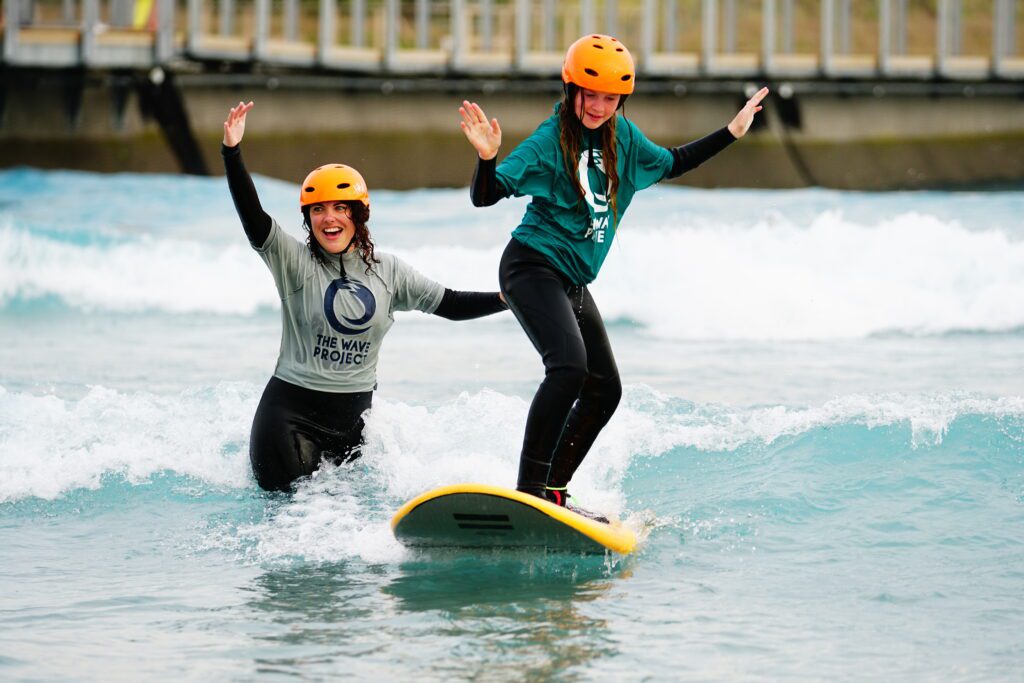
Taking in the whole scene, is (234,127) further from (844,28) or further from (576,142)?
(844,28)

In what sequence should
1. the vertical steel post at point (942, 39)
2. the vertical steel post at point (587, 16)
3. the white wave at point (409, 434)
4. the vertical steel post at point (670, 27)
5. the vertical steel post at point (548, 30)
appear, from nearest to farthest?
the white wave at point (409, 434)
the vertical steel post at point (587, 16)
the vertical steel post at point (548, 30)
the vertical steel post at point (670, 27)
the vertical steel post at point (942, 39)

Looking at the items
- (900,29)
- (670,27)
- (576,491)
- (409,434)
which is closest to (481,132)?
(576,491)

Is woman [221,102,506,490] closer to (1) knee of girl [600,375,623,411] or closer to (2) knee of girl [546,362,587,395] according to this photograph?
(1) knee of girl [600,375,623,411]

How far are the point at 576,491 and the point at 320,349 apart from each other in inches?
52.6

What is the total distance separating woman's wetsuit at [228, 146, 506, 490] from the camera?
6.34 meters

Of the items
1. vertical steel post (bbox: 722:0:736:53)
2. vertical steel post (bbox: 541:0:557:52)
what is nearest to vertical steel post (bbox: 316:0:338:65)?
vertical steel post (bbox: 541:0:557:52)

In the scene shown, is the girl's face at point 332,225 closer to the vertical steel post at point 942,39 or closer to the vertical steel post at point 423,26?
the vertical steel post at point 423,26

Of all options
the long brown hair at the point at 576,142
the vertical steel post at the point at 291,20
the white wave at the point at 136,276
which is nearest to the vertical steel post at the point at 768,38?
the vertical steel post at the point at 291,20

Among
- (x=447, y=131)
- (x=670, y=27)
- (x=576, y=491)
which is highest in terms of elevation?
(x=670, y=27)

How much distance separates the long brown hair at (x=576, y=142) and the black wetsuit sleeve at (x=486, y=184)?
0.36 metres

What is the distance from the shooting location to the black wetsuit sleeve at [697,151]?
5793 millimetres

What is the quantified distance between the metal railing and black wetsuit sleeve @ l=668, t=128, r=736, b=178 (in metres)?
22.8

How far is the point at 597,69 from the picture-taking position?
538 centimetres

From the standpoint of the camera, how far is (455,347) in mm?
12102
